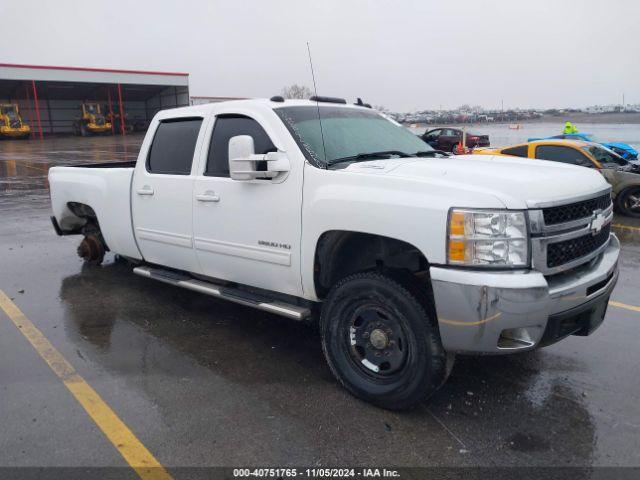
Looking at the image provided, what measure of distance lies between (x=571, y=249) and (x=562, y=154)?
857 centimetres

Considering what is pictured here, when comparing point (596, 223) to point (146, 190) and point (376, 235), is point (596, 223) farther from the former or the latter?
point (146, 190)

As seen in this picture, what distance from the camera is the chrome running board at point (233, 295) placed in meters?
3.92

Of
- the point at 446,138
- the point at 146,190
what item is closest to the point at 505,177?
the point at 146,190

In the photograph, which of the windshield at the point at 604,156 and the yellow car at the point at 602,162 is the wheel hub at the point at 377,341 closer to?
the yellow car at the point at 602,162

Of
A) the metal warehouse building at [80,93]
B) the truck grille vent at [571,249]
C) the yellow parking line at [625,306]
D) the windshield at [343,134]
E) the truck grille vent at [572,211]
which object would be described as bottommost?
the yellow parking line at [625,306]

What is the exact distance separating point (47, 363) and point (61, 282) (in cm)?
236

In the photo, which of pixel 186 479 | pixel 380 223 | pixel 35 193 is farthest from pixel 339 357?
pixel 35 193

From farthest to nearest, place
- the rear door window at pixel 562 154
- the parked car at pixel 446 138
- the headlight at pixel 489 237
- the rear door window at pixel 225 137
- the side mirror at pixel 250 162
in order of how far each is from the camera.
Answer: the parked car at pixel 446 138
the rear door window at pixel 562 154
the rear door window at pixel 225 137
the side mirror at pixel 250 162
the headlight at pixel 489 237

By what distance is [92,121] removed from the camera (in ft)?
152

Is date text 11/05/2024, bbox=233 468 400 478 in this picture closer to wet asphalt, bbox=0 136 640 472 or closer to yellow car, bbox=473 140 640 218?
wet asphalt, bbox=0 136 640 472

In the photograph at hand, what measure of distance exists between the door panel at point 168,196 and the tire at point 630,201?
8.74 m

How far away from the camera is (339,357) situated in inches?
144

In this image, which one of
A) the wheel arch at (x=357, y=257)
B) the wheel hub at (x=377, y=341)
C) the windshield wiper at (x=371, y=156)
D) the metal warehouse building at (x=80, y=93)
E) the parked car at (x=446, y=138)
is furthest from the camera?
the metal warehouse building at (x=80, y=93)

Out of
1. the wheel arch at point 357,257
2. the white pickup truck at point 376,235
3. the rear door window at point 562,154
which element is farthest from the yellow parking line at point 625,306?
the rear door window at point 562,154
